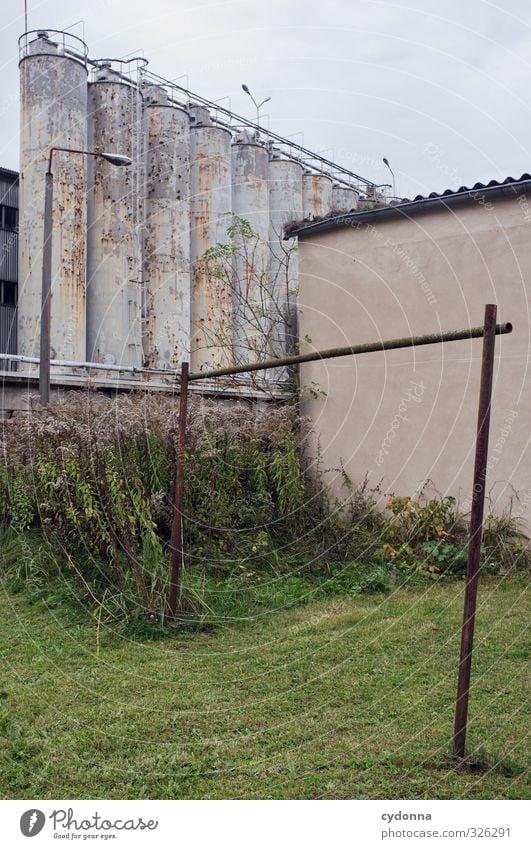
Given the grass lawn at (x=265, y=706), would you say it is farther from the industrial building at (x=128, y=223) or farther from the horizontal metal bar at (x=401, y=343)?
the industrial building at (x=128, y=223)

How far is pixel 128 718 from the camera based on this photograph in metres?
4.35

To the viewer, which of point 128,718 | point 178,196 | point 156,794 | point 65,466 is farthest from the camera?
point 178,196

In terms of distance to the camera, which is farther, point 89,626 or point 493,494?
point 493,494

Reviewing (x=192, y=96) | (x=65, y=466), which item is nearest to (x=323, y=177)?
(x=192, y=96)

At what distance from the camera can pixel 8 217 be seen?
21906 millimetres

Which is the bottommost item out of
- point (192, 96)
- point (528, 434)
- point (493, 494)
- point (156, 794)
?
point (156, 794)

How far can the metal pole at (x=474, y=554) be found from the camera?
149 inches

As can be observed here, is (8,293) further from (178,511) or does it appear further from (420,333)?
(178,511)

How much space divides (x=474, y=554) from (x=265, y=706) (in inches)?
60.6

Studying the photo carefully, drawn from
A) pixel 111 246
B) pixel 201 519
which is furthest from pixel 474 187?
pixel 111 246

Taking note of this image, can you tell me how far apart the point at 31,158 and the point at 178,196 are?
3415mm

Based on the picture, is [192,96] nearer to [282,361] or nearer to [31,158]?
[31,158]

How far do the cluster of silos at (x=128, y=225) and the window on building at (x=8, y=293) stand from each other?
2580 mm

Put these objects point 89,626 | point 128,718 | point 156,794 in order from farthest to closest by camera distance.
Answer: point 89,626 → point 128,718 → point 156,794
